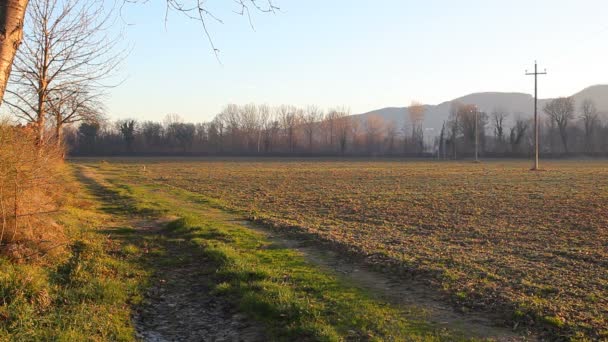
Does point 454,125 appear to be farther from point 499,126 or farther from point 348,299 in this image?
point 348,299

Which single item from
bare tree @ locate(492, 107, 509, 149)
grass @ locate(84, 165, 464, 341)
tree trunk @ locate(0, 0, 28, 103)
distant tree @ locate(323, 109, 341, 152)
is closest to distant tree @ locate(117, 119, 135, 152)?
distant tree @ locate(323, 109, 341, 152)

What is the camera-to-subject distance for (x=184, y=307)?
7445mm

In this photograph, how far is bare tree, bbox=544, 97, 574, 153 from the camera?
130 metres

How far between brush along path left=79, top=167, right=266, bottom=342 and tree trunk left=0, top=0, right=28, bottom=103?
407 centimetres

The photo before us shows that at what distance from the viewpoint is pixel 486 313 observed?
6879 millimetres

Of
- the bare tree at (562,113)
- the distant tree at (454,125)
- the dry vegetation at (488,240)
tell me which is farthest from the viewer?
the bare tree at (562,113)

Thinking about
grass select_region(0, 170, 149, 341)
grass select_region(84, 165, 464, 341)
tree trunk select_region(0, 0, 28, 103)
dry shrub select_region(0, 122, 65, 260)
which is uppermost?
tree trunk select_region(0, 0, 28, 103)

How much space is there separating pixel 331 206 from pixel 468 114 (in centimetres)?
11528

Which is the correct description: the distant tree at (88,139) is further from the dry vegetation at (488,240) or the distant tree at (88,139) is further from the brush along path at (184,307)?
the brush along path at (184,307)

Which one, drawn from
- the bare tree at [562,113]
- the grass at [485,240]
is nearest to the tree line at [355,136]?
the bare tree at [562,113]

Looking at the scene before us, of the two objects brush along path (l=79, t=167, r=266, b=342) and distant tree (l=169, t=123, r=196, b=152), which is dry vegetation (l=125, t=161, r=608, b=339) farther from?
distant tree (l=169, t=123, r=196, b=152)

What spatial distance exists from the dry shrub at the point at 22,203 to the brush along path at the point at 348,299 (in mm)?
3211

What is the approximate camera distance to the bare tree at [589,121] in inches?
4897

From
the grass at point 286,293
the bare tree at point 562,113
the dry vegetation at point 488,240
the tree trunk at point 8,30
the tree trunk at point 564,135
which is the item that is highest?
the bare tree at point 562,113
